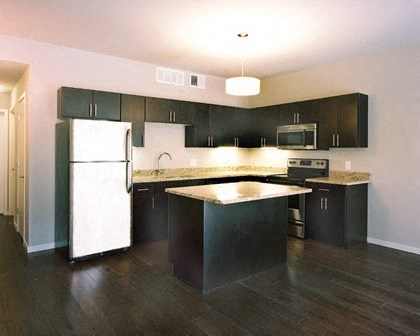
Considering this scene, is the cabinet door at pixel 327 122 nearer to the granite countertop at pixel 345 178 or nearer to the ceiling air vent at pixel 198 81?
the granite countertop at pixel 345 178

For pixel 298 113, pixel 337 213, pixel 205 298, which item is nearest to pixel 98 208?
pixel 205 298

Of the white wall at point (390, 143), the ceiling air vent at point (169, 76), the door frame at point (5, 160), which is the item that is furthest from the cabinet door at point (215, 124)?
the door frame at point (5, 160)

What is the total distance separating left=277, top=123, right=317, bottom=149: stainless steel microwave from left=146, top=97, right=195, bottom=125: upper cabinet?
5.12 feet

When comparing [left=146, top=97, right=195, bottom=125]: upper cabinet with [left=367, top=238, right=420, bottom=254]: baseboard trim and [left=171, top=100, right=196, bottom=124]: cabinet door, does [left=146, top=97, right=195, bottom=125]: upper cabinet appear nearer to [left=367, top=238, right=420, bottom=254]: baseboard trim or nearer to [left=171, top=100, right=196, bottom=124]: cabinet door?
[left=171, top=100, right=196, bottom=124]: cabinet door

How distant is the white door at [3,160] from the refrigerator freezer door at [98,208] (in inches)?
142

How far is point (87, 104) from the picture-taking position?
4.09 m

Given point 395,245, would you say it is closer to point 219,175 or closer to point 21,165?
point 219,175

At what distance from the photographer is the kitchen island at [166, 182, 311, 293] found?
2885 millimetres

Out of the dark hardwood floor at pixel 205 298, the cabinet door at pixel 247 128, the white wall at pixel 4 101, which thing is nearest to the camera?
the dark hardwood floor at pixel 205 298

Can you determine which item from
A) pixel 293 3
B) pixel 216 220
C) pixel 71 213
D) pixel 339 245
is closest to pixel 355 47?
pixel 293 3

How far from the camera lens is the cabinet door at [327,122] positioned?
181 inches

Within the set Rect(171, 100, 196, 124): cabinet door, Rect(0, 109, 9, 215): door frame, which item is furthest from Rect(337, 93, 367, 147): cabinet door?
Rect(0, 109, 9, 215): door frame

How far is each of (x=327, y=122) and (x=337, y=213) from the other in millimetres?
1364

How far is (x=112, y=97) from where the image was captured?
14.1ft
